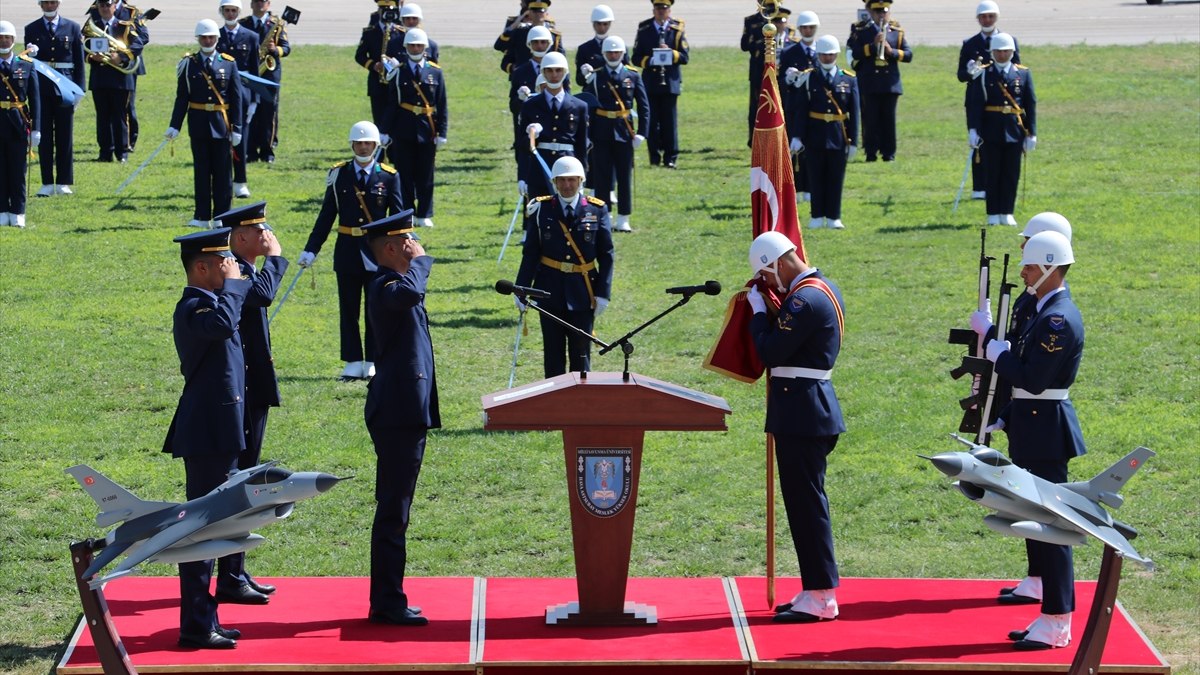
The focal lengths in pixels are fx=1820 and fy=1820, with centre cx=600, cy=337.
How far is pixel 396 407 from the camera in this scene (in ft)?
30.1

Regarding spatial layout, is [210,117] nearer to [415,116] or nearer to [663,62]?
[415,116]

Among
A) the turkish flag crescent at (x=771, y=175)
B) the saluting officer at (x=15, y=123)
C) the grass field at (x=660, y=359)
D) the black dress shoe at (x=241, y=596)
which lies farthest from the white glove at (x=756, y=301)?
the saluting officer at (x=15, y=123)

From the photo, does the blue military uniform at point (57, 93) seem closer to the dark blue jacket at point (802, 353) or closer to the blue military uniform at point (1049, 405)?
the dark blue jacket at point (802, 353)

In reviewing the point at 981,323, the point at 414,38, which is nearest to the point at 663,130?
the point at 414,38

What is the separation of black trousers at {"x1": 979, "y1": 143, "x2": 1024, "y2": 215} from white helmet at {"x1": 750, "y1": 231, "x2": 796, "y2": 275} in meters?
11.4

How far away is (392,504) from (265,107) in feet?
50.1

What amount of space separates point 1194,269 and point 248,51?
11643 millimetres

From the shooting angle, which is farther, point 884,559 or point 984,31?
point 984,31

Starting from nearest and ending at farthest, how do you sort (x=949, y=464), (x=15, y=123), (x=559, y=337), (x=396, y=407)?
1. (x=949, y=464)
2. (x=396, y=407)
3. (x=559, y=337)
4. (x=15, y=123)

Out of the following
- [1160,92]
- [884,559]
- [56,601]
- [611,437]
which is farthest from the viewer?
[1160,92]

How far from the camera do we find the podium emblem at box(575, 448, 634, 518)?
9039 mm

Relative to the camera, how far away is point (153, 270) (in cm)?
1862

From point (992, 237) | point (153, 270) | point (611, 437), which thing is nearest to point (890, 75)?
point (992, 237)

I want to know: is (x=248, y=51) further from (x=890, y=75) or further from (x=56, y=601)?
(x=56, y=601)
